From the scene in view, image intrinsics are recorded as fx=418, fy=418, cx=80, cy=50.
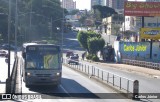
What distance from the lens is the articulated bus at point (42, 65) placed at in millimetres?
24109

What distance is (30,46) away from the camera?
2472cm

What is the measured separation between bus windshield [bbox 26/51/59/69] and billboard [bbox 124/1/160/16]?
5393 cm

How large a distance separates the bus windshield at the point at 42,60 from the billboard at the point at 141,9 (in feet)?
177

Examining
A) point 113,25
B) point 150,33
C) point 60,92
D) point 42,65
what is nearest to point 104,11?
point 113,25

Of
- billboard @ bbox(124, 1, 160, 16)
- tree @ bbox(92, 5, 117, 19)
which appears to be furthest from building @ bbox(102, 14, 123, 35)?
billboard @ bbox(124, 1, 160, 16)

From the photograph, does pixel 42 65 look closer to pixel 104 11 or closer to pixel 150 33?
pixel 150 33

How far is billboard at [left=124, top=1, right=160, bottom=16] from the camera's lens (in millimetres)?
77625

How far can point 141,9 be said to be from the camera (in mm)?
78000

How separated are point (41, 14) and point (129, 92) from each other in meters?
104

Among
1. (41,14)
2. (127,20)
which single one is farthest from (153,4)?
(41,14)

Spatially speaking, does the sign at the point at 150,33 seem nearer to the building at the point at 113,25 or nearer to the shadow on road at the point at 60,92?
the shadow on road at the point at 60,92

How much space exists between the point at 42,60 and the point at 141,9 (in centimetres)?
5582

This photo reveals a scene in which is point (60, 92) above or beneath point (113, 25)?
beneath

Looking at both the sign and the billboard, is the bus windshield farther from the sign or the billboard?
the billboard
